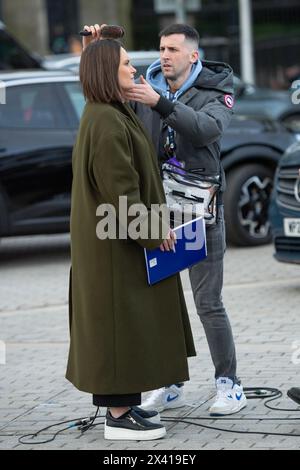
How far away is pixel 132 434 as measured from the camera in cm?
550

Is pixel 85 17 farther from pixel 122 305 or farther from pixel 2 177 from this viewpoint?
pixel 122 305

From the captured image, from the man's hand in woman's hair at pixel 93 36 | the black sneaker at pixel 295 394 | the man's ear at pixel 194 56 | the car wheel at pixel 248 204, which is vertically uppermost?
the man's hand in woman's hair at pixel 93 36

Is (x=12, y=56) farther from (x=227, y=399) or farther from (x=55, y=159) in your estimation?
(x=227, y=399)

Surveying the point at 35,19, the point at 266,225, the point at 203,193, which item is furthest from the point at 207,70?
the point at 35,19

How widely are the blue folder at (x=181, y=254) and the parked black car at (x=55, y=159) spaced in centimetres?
534

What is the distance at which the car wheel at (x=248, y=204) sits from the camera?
11328 millimetres

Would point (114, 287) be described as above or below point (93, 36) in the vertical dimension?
below

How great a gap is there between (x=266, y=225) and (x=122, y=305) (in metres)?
6.35

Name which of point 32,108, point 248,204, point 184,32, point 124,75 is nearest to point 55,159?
point 32,108

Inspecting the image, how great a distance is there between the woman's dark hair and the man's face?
55cm

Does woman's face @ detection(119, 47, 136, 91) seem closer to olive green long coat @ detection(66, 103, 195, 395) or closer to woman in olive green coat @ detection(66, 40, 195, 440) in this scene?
woman in olive green coat @ detection(66, 40, 195, 440)

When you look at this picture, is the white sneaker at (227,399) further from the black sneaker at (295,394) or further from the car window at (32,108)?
the car window at (32,108)

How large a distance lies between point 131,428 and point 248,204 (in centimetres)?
613

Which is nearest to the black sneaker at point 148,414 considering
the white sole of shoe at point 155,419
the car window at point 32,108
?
the white sole of shoe at point 155,419
